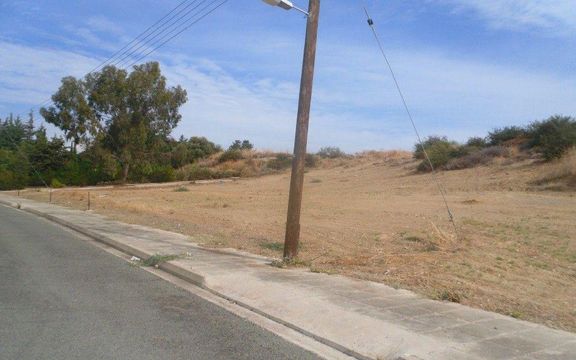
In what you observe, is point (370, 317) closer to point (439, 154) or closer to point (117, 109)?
point (439, 154)

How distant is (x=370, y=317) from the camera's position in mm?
7367

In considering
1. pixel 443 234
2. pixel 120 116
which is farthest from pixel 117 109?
pixel 443 234

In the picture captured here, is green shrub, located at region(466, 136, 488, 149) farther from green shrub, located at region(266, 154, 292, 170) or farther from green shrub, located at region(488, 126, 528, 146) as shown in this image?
green shrub, located at region(266, 154, 292, 170)

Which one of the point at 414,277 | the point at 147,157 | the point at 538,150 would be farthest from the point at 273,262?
the point at 147,157

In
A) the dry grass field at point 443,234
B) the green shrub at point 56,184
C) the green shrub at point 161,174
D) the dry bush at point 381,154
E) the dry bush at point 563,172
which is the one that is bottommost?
the green shrub at point 56,184

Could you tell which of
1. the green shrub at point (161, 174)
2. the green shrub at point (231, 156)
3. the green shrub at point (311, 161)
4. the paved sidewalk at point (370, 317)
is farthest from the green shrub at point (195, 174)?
the paved sidewalk at point (370, 317)

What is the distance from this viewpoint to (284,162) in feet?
222

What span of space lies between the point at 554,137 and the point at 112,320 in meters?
32.6

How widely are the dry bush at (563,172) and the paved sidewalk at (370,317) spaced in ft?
69.6

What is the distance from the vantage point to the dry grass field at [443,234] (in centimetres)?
949

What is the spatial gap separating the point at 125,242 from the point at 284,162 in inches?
2079

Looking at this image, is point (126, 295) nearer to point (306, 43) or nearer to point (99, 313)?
point (99, 313)

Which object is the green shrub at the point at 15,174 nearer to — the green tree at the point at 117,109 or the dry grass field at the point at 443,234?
the green tree at the point at 117,109

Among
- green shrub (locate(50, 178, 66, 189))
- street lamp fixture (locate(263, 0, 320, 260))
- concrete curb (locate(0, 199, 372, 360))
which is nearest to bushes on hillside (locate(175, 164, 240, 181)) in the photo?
green shrub (locate(50, 178, 66, 189))
